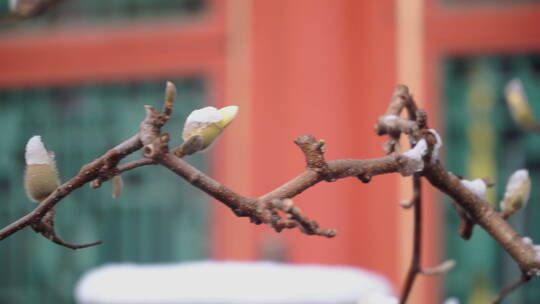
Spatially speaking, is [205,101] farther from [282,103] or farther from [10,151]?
[10,151]

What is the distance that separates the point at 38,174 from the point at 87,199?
143cm

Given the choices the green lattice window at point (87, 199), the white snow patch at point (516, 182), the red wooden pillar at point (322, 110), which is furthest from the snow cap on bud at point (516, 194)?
the green lattice window at point (87, 199)

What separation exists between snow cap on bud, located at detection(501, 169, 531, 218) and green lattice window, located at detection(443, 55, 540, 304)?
1206mm

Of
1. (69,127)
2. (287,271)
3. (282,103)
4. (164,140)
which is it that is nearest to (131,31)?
(69,127)

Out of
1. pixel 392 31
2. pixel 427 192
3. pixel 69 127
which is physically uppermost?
pixel 392 31

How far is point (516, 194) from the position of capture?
11.6 inches

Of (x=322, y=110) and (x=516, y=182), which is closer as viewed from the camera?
(x=516, y=182)

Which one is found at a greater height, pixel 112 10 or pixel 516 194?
pixel 112 10

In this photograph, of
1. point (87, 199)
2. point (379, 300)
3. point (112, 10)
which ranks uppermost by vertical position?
point (112, 10)

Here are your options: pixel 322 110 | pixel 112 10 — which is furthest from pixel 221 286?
pixel 112 10

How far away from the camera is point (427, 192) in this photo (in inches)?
57.4

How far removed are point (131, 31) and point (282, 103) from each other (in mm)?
377

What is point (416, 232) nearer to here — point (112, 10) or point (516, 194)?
point (516, 194)

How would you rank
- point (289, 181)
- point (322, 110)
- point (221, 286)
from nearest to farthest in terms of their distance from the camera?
point (289, 181), point (221, 286), point (322, 110)
